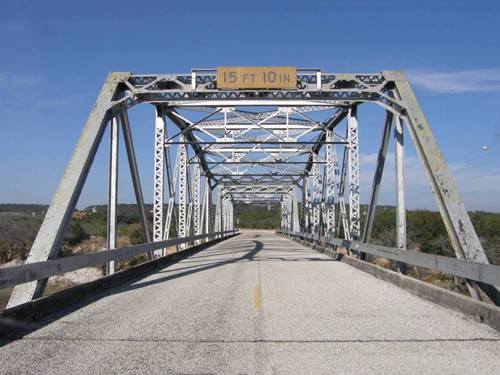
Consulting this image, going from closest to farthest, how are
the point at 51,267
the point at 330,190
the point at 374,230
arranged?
the point at 51,267 → the point at 330,190 → the point at 374,230

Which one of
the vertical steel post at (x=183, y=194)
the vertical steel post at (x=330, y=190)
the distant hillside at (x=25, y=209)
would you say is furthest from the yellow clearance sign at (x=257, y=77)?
the distant hillside at (x=25, y=209)

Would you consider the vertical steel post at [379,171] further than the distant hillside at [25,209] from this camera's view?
No

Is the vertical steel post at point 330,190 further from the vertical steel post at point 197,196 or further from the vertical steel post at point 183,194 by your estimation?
the vertical steel post at point 197,196

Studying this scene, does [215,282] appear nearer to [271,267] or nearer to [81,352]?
[271,267]

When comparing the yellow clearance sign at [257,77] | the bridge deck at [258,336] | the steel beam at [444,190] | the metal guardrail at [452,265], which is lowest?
the bridge deck at [258,336]

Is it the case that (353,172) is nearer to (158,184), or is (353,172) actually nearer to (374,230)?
(158,184)

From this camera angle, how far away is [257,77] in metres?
15.5

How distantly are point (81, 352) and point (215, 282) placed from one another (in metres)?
7.22

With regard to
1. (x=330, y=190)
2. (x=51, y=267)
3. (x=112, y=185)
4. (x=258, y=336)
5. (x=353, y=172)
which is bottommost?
(x=258, y=336)

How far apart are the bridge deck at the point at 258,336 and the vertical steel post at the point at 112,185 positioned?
245 cm

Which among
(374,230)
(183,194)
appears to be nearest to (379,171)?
(183,194)

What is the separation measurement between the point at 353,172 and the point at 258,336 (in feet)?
51.4

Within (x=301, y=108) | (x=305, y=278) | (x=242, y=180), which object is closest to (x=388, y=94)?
(x=305, y=278)

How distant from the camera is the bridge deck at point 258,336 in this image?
219 inches
